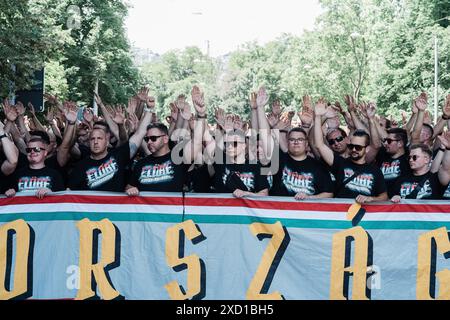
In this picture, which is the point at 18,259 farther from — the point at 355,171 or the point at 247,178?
the point at 355,171

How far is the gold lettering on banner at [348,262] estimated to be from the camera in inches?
229

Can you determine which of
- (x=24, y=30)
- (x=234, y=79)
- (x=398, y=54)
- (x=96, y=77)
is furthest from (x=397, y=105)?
(x=234, y=79)

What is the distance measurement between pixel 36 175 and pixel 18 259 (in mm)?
881

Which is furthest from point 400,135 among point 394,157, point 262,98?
point 262,98

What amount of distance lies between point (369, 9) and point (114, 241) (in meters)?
42.5

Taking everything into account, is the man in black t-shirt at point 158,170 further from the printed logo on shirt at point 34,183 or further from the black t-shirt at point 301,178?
the black t-shirt at point 301,178

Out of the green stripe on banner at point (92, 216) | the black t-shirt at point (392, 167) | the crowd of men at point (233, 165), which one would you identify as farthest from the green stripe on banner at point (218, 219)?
the black t-shirt at point (392, 167)

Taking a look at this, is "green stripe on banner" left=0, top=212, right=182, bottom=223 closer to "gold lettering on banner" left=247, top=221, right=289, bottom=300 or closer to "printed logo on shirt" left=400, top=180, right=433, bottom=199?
"gold lettering on banner" left=247, top=221, right=289, bottom=300

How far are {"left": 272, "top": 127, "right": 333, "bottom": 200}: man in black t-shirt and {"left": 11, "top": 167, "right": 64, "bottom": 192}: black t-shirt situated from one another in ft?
7.01

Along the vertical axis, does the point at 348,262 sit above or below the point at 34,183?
below

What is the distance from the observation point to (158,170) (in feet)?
20.6

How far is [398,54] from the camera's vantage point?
34.6 meters
